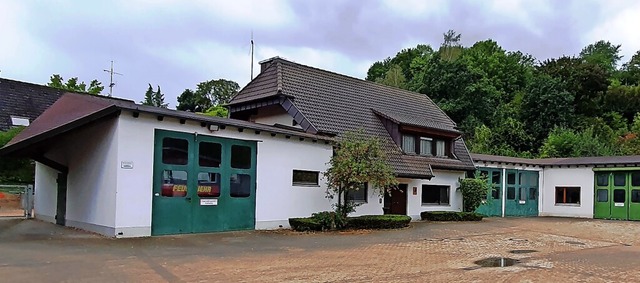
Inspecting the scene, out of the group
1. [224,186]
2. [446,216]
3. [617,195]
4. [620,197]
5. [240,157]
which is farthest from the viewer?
[617,195]

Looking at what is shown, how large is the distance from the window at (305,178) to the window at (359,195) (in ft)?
5.96

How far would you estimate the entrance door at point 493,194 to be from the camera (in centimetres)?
2581

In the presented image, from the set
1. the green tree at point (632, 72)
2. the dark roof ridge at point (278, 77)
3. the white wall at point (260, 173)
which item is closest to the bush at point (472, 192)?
the white wall at point (260, 173)

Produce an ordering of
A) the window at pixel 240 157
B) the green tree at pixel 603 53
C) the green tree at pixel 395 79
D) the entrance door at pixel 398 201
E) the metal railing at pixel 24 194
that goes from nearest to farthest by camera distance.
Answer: the window at pixel 240 157, the metal railing at pixel 24 194, the entrance door at pixel 398 201, the green tree at pixel 395 79, the green tree at pixel 603 53

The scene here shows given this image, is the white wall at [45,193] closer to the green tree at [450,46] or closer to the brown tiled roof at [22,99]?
the brown tiled roof at [22,99]

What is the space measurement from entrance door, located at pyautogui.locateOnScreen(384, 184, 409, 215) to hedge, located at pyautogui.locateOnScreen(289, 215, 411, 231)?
271 cm

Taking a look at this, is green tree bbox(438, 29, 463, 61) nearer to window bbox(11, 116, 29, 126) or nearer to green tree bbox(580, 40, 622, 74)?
green tree bbox(580, 40, 622, 74)

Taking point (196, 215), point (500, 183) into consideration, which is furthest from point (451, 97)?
point (196, 215)

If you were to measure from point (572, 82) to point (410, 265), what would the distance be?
42367 mm

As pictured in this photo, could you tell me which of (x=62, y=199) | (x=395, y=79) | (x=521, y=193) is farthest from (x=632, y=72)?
(x=62, y=199)

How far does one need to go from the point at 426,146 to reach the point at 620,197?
10530 mm

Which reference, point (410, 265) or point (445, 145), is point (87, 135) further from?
point (445, 145)

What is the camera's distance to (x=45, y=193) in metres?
17.6

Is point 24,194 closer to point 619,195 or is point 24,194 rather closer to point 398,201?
point 398,201
